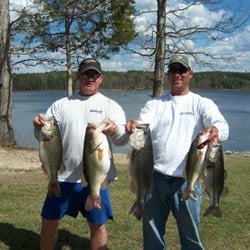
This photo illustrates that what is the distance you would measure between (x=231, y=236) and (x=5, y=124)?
9653 mm

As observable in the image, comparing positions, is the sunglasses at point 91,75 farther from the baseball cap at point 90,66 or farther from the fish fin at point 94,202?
the fish fin at point 94,202

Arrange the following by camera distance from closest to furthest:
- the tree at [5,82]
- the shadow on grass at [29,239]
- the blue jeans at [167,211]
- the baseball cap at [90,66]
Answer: the blue jeans at [167,211] < the baseball cap at [90,66] < the shadow on grass at [29,239] < the tree at [5,82]

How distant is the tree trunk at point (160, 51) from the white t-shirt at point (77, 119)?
1027 centimetres

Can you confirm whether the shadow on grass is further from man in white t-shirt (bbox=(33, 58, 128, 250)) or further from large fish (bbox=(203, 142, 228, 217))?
large fish (bbox=(203, 142, 228, 217))

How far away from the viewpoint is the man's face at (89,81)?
416cm

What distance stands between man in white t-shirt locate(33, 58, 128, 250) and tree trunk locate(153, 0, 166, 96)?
10244mm

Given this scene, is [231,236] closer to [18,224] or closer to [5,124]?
[18,224]

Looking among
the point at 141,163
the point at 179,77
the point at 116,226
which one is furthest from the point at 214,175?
the point at 116,226

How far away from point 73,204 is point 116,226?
203 cm

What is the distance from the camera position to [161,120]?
13.3 feet

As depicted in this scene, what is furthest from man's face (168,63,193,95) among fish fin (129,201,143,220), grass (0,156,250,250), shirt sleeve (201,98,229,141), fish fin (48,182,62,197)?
grass (0,156,250,250)

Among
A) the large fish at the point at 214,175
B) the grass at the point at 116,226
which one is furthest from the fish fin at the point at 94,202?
the grass at the point at 116,226

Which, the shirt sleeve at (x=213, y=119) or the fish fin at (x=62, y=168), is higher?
the shirt sleeve at (x=213, y=119)

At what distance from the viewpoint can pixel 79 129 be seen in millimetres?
4191
